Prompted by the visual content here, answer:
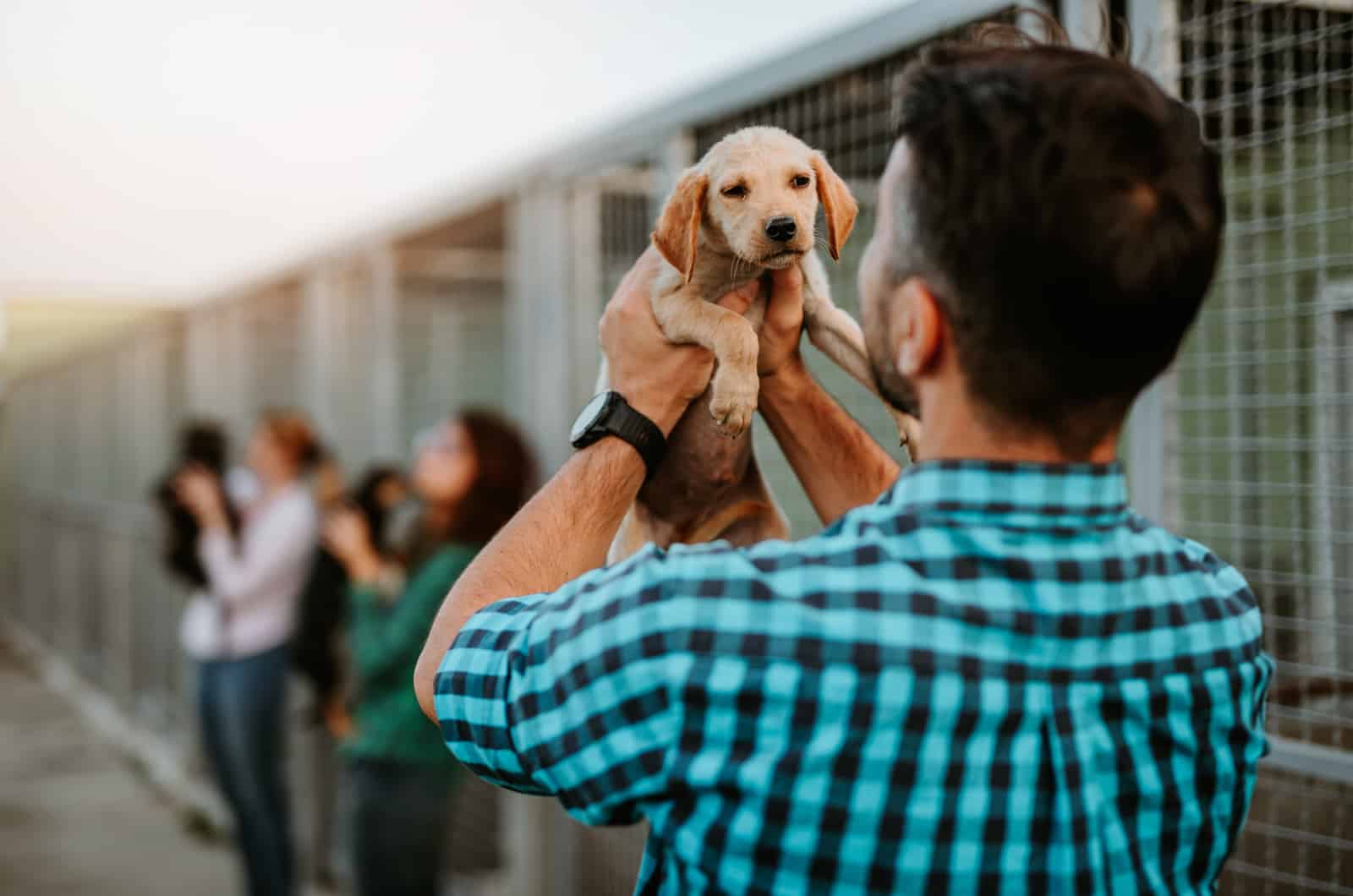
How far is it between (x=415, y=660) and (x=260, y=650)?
1.35 metres

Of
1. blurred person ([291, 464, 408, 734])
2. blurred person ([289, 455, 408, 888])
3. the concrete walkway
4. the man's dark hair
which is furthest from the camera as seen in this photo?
the concrete walkway

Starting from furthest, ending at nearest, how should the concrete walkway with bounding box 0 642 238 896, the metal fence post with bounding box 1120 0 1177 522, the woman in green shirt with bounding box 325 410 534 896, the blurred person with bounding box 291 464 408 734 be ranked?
the concrete walkway with bounding box 0 642 238 896 → the blurred person with bounding box 291 464 408 734 → the woman in green shirt with bounding box 325 410 534 896 → the metal fence post with bounding box 1120 0 1177 522

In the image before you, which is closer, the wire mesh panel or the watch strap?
the watch strap

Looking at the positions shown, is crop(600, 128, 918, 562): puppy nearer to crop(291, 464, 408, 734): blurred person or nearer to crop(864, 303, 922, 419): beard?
crop(864, 303, 922, 419): beard

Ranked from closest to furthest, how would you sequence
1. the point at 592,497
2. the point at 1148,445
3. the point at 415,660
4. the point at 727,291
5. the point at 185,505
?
the point at 727,291 → the point at 592,497 → the point at 1148,445 → the point at 415,660 → the point at 185,505

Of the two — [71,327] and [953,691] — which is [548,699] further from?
[71,327]

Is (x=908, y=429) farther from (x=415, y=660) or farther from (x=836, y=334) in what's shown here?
(x=415, y=660)

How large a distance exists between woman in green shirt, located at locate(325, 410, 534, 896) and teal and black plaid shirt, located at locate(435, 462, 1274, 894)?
2499 mm

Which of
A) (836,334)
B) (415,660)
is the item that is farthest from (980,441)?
(415,660)

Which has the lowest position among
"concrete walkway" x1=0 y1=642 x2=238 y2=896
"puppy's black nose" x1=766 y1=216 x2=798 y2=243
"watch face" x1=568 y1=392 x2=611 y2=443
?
"concrete walkway" x1=0 y1=642 x2=238 y2=896

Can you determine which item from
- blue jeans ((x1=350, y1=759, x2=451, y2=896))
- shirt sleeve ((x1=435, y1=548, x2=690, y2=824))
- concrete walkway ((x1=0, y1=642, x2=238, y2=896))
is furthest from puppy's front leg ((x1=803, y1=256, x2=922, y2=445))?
concrete walkway ((x1=0, y1=642, x2=238, y2=896))

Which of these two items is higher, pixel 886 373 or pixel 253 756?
pixel 886 373

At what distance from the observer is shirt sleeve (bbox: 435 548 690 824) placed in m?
0.81

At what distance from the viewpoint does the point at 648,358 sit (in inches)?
37.2
